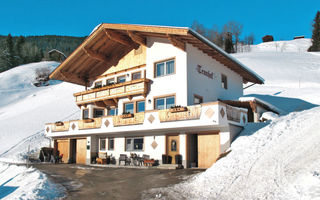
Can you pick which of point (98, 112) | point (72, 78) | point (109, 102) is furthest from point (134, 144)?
point (72, 78)

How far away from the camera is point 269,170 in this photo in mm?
12211

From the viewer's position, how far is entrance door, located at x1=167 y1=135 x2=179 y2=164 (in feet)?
70.8

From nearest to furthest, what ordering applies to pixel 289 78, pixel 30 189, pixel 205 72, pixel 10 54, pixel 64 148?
pixel 30 189
pixel 205 72
pixel 64 148
pixel 289 78
pixel 10 54

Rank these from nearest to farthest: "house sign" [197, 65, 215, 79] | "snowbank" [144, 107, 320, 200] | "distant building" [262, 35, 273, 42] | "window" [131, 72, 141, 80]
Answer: "snowbank" [144, 107, 320, 200] < "house sign" [197, 65, 215, 79] < "window" [131, 72, 141, 80] < "distant building" [262, 35, 273, 42]

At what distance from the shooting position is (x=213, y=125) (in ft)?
61.8

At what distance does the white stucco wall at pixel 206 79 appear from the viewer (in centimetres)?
2239

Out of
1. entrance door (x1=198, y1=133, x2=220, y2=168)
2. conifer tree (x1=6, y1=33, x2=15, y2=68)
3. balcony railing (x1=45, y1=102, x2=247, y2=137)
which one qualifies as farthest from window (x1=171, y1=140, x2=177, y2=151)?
conifer tree (x1=6, y1=33, x2=15, y2=68)

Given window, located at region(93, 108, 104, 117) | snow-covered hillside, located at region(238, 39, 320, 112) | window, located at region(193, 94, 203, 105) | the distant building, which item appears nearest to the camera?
window, located at region(193, 94, 203, 105)

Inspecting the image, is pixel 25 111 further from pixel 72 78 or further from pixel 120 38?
pixel 120 38

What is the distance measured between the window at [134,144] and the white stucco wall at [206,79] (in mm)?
5708

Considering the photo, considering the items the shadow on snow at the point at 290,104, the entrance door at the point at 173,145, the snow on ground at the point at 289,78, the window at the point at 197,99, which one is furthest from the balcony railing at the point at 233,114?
the snow on ground at the point at 289,78

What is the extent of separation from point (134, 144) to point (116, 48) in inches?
387

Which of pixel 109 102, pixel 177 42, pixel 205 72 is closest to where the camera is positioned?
pixel 177 42

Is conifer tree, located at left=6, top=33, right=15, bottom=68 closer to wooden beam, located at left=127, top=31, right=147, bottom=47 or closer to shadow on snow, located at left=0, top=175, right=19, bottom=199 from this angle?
wooden beam, located at left=127, top=31, right=147, bottom=47
